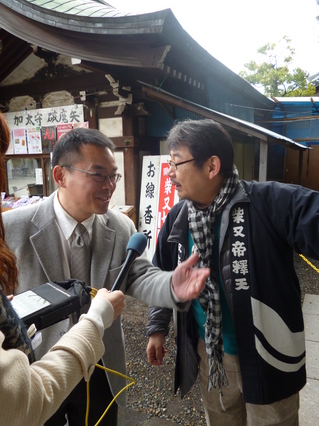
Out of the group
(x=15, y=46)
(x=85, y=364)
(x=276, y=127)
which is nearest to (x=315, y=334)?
(x=85, y=364)

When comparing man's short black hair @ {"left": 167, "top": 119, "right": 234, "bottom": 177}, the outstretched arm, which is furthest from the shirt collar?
man's short black hair @ {"left": 167, "top": 119, "right": 234, "bottom": 177}

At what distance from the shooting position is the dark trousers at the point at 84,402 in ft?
6.44

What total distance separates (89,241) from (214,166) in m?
1.00

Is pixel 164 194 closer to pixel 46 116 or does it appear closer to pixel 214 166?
pixel 46 116

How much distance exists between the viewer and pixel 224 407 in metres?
1.99

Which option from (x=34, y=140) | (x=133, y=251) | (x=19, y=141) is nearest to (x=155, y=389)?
(x=133, y=251)

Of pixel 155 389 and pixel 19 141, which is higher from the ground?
pixel 19 141

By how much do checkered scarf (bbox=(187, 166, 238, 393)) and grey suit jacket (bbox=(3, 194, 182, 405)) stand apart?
26 cm

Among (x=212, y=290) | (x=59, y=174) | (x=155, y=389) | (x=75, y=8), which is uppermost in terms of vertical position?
(x=75, y=8)

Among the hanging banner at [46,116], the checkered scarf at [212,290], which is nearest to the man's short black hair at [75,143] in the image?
the checkered scarf at [212,290]

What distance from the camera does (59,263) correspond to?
1.84m

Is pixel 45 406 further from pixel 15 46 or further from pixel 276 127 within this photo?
pixel 276 127

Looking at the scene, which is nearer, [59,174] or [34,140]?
[59,174]

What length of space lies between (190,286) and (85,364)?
0.64m
